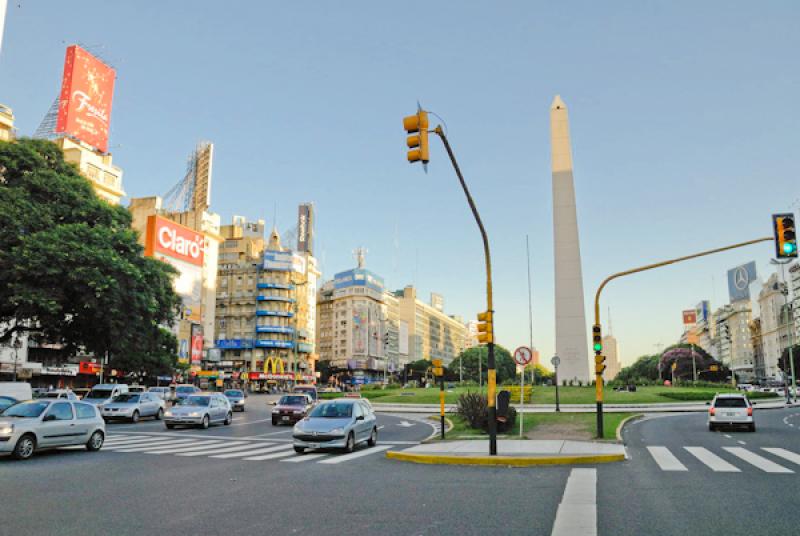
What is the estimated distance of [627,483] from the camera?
1117 cm

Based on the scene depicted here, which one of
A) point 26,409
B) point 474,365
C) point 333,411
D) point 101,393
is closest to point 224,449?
point 333,411

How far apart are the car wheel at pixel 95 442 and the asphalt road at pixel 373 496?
2.74 feet

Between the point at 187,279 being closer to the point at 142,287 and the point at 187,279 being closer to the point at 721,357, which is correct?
the point at 142,287

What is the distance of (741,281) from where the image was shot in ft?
558

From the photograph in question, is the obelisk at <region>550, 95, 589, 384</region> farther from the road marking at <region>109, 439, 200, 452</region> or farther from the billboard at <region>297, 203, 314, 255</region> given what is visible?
the billboard at <region>297, 203, 314, 255</region>

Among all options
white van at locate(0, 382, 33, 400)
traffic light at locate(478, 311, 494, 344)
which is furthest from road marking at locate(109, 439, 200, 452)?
white van at locate(0, 382, 33, 400)

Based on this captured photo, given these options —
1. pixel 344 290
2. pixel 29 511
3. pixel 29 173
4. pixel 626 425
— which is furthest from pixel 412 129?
pixel 344 290

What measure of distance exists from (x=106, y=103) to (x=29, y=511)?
7746 cm

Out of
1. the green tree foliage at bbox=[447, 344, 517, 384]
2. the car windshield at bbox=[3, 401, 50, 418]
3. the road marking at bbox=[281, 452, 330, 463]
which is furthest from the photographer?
the green tree foliage at bbox=[447, 344, 517, 384]

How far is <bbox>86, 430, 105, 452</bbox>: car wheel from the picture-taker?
17.1m

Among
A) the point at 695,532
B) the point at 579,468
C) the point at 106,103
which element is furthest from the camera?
the point at 106,103

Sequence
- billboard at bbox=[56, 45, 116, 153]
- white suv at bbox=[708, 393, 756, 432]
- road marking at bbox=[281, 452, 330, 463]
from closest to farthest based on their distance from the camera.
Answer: road marking at bbox=[281, 452, 330, 463]
white suv at bbox=[708, 393, 756, 432]
billboard at bbox=[56, 45, 116, 153]

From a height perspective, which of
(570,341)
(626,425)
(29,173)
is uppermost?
(29,173)

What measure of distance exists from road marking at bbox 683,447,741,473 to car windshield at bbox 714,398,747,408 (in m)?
8.16
